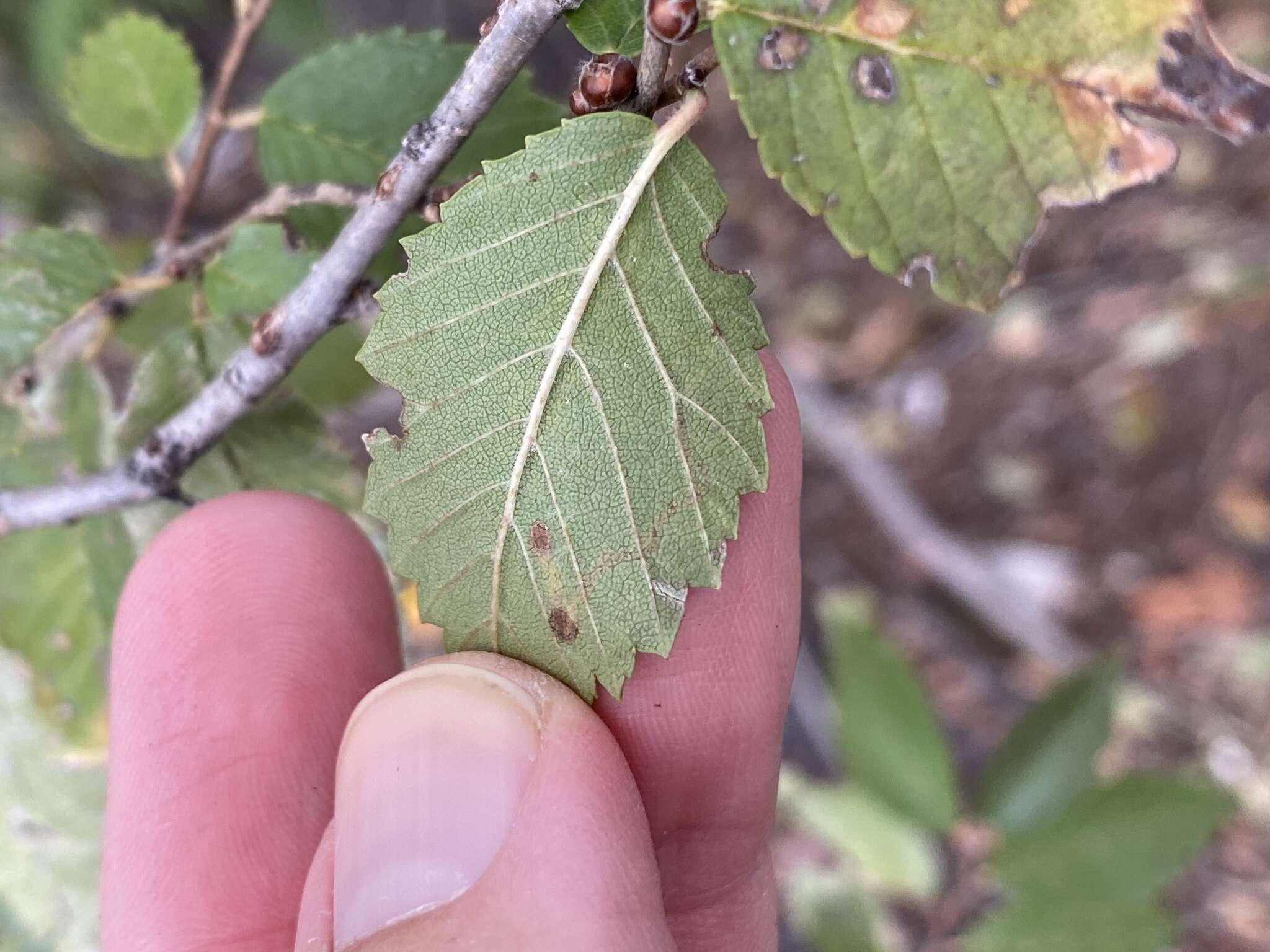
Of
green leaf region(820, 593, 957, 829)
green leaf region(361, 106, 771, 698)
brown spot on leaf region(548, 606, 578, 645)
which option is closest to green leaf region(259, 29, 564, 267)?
green leaf region(361, 106, 771, 698)

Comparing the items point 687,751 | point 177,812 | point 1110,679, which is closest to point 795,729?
point 1110,679

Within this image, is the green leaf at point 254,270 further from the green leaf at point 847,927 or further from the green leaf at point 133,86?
the green leaf at point 847,927

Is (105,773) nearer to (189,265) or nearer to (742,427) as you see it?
(189,265)

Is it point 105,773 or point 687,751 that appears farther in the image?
point 105,773

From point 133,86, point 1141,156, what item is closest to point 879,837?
point 1141,156

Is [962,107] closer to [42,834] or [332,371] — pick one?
[332,371]

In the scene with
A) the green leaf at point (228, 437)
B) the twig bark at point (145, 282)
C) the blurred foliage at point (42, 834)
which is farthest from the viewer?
the blurred foliage at point (42, 834)

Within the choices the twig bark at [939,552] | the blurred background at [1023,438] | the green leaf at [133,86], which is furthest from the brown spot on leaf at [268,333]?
the twig bark at [939,552]

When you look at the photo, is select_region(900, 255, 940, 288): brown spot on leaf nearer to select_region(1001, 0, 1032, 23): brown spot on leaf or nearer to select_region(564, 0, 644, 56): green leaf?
select_region(1001, 0, 1032, 23): brown spot on leaf
